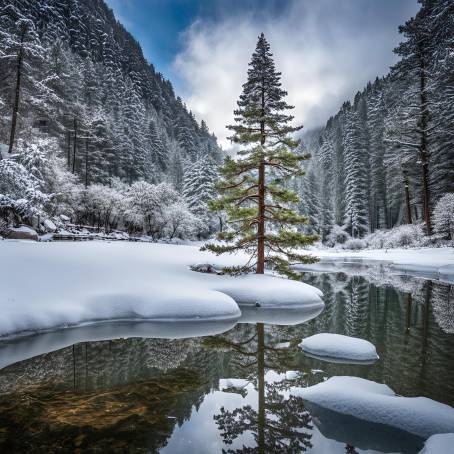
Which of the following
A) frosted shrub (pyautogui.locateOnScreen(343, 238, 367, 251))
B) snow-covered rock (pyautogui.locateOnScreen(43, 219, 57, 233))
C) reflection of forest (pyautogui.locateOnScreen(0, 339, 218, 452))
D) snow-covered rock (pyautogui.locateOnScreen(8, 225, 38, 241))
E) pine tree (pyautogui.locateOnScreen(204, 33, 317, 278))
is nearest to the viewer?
reflection of forest (pyautogui.locateOnScreen(0, 339, 218, 452))

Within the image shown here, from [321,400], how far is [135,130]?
192 feet

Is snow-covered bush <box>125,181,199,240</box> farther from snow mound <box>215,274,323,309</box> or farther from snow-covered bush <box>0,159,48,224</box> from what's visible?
snow mound <box>215,274,323,309</box>

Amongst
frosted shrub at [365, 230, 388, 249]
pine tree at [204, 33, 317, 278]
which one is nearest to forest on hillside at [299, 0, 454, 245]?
frosted shrub at [365, 230, 388, 249]

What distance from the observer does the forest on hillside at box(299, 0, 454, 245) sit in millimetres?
25766

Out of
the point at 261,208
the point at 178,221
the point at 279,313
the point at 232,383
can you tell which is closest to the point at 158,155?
the point at 178,221

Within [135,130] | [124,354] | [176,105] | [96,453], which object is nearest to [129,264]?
[124,354]

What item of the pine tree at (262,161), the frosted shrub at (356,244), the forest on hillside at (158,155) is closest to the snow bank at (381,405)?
the pine tree at (262,161)

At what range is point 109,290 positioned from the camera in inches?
440

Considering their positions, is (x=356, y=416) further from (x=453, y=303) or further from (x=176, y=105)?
(x=176, y=105)

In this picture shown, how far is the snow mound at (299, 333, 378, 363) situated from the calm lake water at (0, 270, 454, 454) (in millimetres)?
374

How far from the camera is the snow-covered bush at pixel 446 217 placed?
25750 millimetres

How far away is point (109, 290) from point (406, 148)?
101ft

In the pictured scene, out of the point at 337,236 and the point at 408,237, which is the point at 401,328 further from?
the point at 337,236

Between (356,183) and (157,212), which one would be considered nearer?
(157,212)
